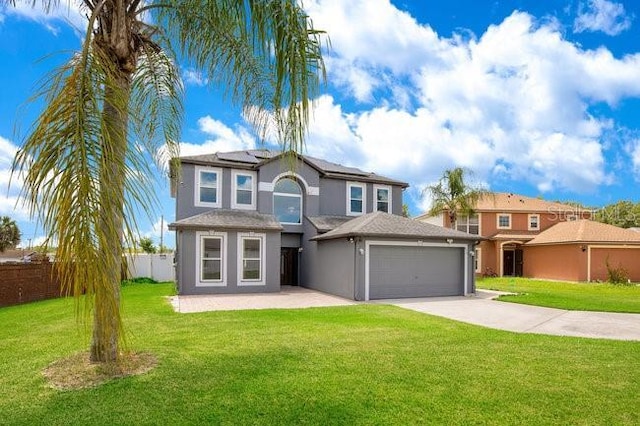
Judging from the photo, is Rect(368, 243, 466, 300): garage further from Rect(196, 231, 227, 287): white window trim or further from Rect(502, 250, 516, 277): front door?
Rect(502, 250, 516, 277): front door

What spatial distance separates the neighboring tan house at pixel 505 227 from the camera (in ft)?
93.8

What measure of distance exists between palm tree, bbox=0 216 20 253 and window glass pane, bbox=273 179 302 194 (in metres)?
40.1

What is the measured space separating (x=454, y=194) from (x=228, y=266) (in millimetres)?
16101

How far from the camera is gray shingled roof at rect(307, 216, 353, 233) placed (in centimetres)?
1774

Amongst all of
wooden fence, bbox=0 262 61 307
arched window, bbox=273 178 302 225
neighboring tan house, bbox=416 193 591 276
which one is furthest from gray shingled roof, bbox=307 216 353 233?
neighboring tan house, bbox=416 193 591 276

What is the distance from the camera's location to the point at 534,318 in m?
10.4

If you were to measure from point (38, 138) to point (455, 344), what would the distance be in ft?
23.1

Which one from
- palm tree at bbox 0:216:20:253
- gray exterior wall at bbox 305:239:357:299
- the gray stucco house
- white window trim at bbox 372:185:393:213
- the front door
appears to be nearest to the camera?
gray exterior wall at bbox 305:239:357:299

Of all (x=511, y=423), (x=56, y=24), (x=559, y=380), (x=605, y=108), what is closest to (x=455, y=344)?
(x=559, y=380)

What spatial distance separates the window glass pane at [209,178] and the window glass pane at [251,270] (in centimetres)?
406

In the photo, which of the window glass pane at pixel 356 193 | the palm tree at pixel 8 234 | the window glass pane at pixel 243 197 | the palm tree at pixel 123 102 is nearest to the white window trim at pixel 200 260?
the window glass pane at pixel 243 197

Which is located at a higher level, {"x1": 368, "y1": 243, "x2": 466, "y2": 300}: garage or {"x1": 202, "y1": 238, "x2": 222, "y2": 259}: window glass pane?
{"x1": 202, "y1": 238, "x2": 222, "y2": 259}: window glass pane

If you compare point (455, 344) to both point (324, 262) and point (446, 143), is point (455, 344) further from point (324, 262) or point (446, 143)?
point (446, 143)

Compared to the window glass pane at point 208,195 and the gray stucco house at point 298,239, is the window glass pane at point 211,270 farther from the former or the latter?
the window glass pane at point 208,195
